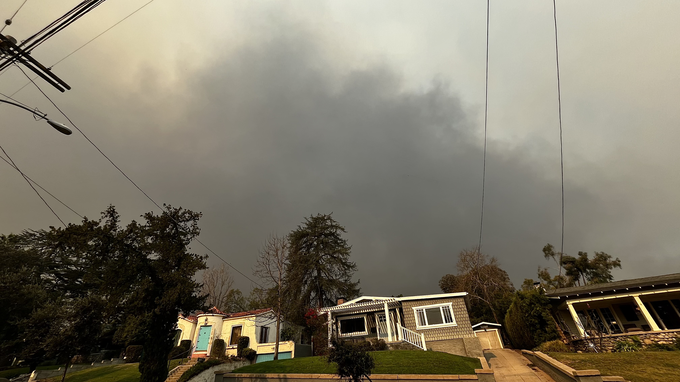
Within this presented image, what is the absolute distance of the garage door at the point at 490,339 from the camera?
1179 inches

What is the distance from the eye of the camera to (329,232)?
4234cm

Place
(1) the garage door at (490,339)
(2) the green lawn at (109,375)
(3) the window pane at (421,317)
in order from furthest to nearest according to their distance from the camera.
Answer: (1) the garage door at (490,339)
(3) the window pane at (421,317)
(2) the green lawn at (109,375)

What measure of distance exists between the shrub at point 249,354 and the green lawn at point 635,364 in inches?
881

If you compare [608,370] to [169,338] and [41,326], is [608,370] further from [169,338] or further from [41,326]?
[41,326]

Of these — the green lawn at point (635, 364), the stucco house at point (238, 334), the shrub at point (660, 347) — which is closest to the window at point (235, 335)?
the stucco house at point (238, 334)

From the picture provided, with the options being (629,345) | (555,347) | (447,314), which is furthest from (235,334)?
(629,345)

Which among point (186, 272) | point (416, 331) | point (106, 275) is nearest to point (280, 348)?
point (416, 331)

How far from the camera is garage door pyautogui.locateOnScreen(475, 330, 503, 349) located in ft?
98.3

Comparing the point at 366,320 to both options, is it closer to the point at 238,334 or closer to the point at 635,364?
the point at 238,334

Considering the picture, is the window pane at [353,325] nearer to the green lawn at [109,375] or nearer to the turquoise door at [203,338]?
the turquoise door at [203,338]

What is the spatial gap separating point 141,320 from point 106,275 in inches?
120

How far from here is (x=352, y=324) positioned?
26844 millimetres

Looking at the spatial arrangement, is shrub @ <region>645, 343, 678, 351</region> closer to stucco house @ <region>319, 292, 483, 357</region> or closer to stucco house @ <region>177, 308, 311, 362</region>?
stucco house @ <region>319, 292, 483, 357</region>

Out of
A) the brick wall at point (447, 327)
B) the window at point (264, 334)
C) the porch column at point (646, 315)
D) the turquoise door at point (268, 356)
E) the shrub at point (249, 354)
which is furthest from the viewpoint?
the window at point (264, 334)
